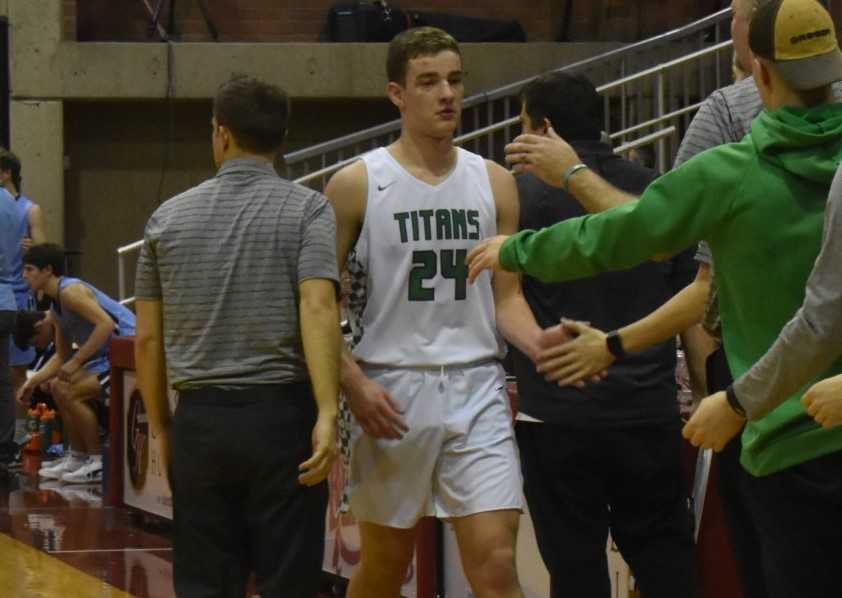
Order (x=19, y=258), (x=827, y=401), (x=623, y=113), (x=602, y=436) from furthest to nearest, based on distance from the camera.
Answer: (x=623, y=113) < (x=19, y=258) < (x=602, y=436) < (x=827, y=401)

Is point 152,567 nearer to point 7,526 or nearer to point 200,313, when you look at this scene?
point 7,526

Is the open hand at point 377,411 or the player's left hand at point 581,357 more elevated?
the player's left hand at point 581,357

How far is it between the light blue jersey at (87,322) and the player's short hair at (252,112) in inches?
224

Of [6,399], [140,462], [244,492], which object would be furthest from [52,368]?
[244,492]

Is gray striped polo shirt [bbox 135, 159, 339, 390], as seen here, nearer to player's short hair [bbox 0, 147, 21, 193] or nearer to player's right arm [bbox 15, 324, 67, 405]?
player's right arm [bbox 15, 324, 67, 405]

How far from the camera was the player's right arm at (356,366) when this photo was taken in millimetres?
4672

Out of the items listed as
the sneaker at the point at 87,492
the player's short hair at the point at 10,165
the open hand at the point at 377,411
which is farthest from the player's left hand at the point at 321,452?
the player's short hair at the point at 10,165

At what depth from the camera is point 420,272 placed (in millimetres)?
4766

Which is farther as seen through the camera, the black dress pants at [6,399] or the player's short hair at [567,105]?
the black dress pants at [6,399]

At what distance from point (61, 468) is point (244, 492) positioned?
605 cm

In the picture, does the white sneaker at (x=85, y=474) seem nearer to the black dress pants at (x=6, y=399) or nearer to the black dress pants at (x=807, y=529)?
the black dress pants at (x=6, y=399)

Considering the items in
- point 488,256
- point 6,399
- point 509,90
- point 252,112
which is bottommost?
point 6,399

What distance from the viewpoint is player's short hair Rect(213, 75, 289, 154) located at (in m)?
4.51

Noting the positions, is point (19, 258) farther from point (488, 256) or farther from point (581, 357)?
point (488, 256)
